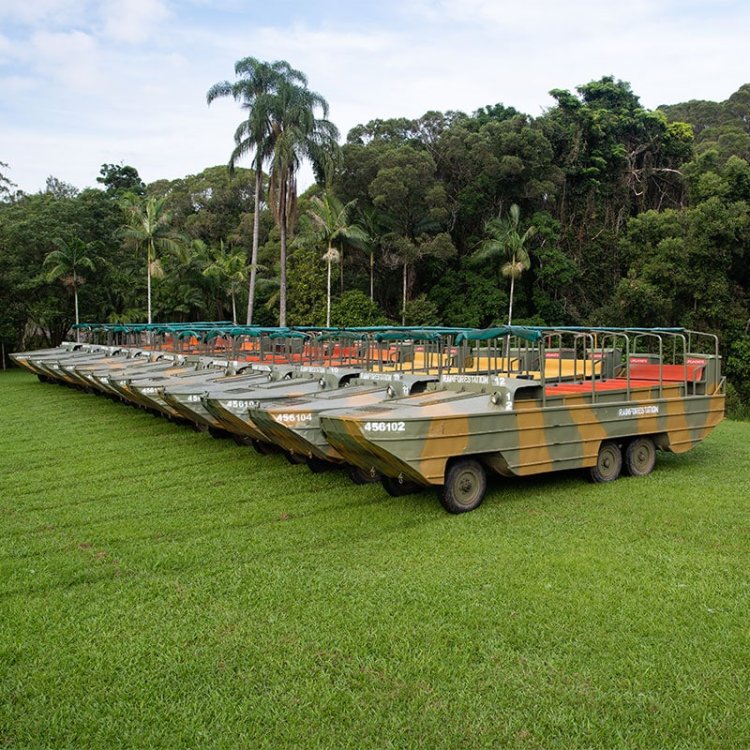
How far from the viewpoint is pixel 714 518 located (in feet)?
27.2

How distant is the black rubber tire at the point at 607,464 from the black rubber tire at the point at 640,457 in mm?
190

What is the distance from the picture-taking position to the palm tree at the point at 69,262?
3362 centimetres

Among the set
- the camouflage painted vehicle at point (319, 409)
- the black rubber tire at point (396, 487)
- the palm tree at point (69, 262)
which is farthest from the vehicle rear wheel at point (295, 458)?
the palm tree at point (69, 262)

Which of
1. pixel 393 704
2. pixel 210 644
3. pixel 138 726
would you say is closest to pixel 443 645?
pixel 393 704

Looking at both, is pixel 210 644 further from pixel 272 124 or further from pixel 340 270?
pixel 340 270

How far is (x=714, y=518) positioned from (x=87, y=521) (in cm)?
704

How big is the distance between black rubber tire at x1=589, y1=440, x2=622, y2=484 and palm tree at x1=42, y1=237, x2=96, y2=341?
2925cm

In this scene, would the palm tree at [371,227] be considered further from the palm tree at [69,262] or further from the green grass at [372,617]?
the green grass at [372,617]

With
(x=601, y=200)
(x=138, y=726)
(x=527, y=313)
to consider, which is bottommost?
(x=138, y=726)

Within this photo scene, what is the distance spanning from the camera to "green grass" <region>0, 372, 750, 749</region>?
169 inches

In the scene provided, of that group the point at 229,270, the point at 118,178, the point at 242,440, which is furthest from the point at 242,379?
the point at 118,178

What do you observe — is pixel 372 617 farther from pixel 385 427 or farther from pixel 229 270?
pixel 229 270

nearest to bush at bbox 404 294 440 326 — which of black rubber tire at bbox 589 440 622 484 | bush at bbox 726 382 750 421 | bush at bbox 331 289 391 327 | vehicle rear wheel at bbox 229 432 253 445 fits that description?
bush at bbox 331 289 391 327

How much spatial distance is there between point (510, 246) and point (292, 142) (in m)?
11.2
